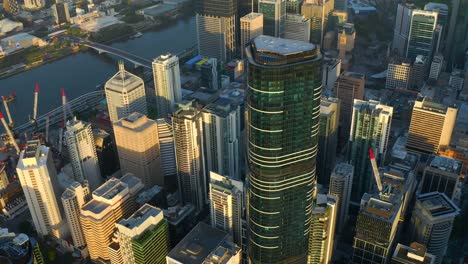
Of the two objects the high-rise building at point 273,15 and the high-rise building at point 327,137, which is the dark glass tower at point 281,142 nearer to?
the high-rise building at point 327,137

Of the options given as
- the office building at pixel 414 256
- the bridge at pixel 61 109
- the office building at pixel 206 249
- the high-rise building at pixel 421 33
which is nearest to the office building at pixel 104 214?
the office building at pixel 206 249

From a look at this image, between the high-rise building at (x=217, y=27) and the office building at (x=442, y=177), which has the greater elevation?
the high-rise building at (x=217, y=27)

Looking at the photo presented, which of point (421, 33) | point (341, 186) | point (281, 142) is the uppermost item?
point (281, 142)

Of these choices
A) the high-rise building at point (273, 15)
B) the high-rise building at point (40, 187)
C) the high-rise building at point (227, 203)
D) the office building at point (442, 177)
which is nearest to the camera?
the high-rise building at point (227, 203)

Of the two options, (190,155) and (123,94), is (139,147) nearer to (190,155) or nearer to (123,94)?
(190,155)

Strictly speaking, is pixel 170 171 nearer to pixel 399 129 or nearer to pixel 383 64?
pixel 399 129

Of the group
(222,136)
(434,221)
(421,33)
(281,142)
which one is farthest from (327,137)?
(421,33)

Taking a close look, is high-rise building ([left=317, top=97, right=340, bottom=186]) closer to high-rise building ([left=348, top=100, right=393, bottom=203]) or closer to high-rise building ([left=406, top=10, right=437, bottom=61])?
high-rise building ([left=348, top=100, right=393, bottom=203])
